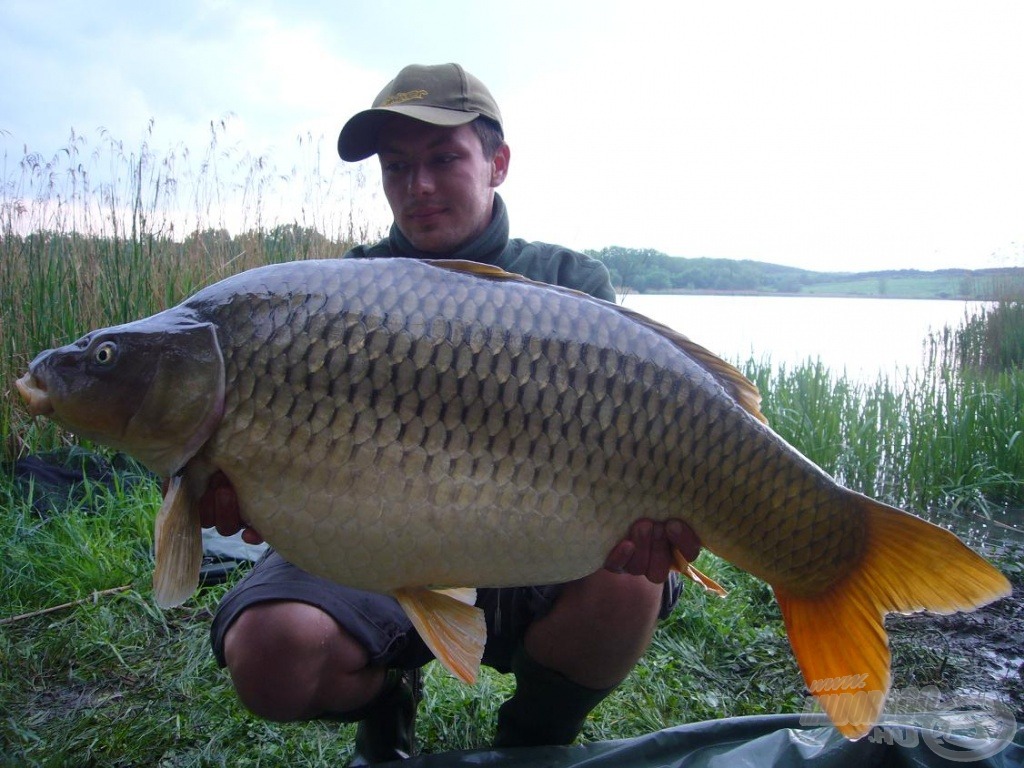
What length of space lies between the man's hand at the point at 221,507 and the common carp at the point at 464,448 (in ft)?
0.07

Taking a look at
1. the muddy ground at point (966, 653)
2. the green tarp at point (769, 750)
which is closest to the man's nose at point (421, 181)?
the green tarp at point (769, 750)

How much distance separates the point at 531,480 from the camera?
3.44 feet

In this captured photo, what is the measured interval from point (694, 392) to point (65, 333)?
2.94m

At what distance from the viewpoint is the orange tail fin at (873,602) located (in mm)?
1052

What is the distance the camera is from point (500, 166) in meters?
1.90

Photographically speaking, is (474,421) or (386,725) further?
(386,725)

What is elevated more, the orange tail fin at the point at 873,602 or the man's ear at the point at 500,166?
the man's ear at the point at 500,166

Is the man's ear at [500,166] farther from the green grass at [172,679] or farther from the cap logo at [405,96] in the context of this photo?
the green grass at [172,679]

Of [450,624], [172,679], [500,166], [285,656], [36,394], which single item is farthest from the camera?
[500,166]

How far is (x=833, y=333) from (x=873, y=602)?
10415mm

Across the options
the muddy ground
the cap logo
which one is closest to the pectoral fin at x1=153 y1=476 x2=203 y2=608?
the cap logo

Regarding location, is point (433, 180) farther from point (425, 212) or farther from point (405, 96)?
point (405, 96)

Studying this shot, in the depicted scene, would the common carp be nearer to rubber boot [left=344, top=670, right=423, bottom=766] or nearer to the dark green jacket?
rubber boot [left=344, top=670, right=423, bottom=766]

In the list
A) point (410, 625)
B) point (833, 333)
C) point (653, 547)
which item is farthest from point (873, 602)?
point (833, 333)
